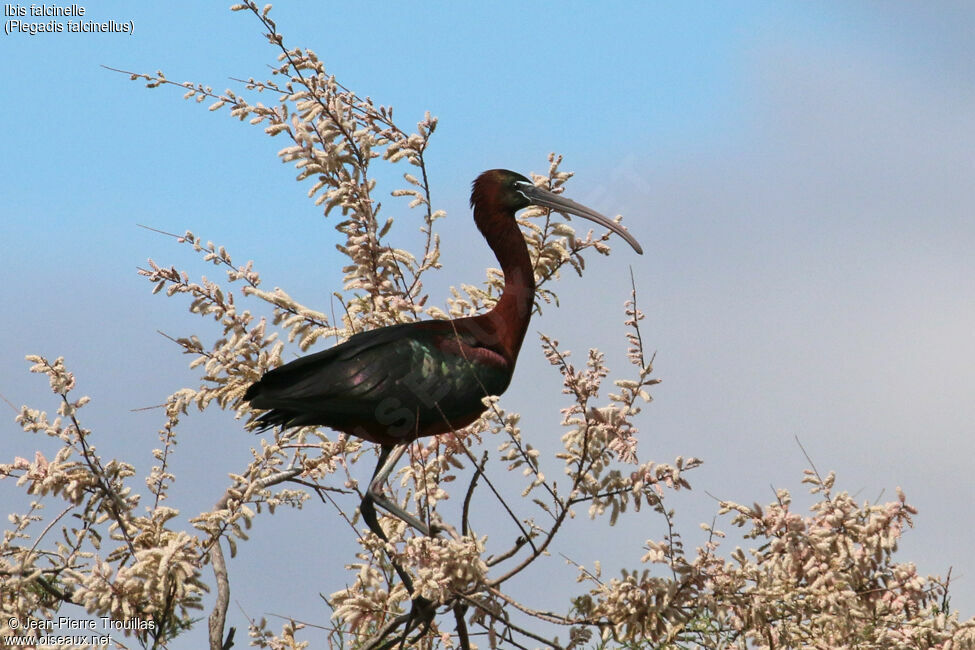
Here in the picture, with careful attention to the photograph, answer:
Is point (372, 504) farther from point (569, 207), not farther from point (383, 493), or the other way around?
point (569, 207)

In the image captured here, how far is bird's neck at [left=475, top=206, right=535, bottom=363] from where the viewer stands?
627cm

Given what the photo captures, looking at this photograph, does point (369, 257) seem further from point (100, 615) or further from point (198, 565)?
point (100, 615)

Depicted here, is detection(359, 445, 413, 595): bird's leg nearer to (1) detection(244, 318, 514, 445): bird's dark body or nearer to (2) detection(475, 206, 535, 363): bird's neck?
(1) detection(244, 318, 514, 445): bird's dark body

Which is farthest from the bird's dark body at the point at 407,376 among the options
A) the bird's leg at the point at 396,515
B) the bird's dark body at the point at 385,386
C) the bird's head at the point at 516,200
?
the bird's head at the point at 516,200

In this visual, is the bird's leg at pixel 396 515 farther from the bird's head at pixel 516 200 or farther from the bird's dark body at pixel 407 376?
the bird's head at pixel 516 200

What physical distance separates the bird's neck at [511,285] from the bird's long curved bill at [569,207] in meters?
0.18

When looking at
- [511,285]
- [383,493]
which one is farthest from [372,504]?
[511,285]

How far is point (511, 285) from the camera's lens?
6355 millimetres

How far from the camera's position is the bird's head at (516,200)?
6562 mm

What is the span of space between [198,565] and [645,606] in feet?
6.60

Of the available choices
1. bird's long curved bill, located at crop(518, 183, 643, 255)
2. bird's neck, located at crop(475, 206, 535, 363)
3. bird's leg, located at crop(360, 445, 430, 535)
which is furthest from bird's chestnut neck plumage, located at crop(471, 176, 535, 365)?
bird's leg, located at crop(360, 445, 430, 535)

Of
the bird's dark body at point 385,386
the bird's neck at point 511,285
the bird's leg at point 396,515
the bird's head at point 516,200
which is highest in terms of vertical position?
the bird's head at point 516,200

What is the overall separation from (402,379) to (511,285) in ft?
2.86

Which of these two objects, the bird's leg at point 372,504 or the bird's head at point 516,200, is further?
the bird's head at point 516,200
